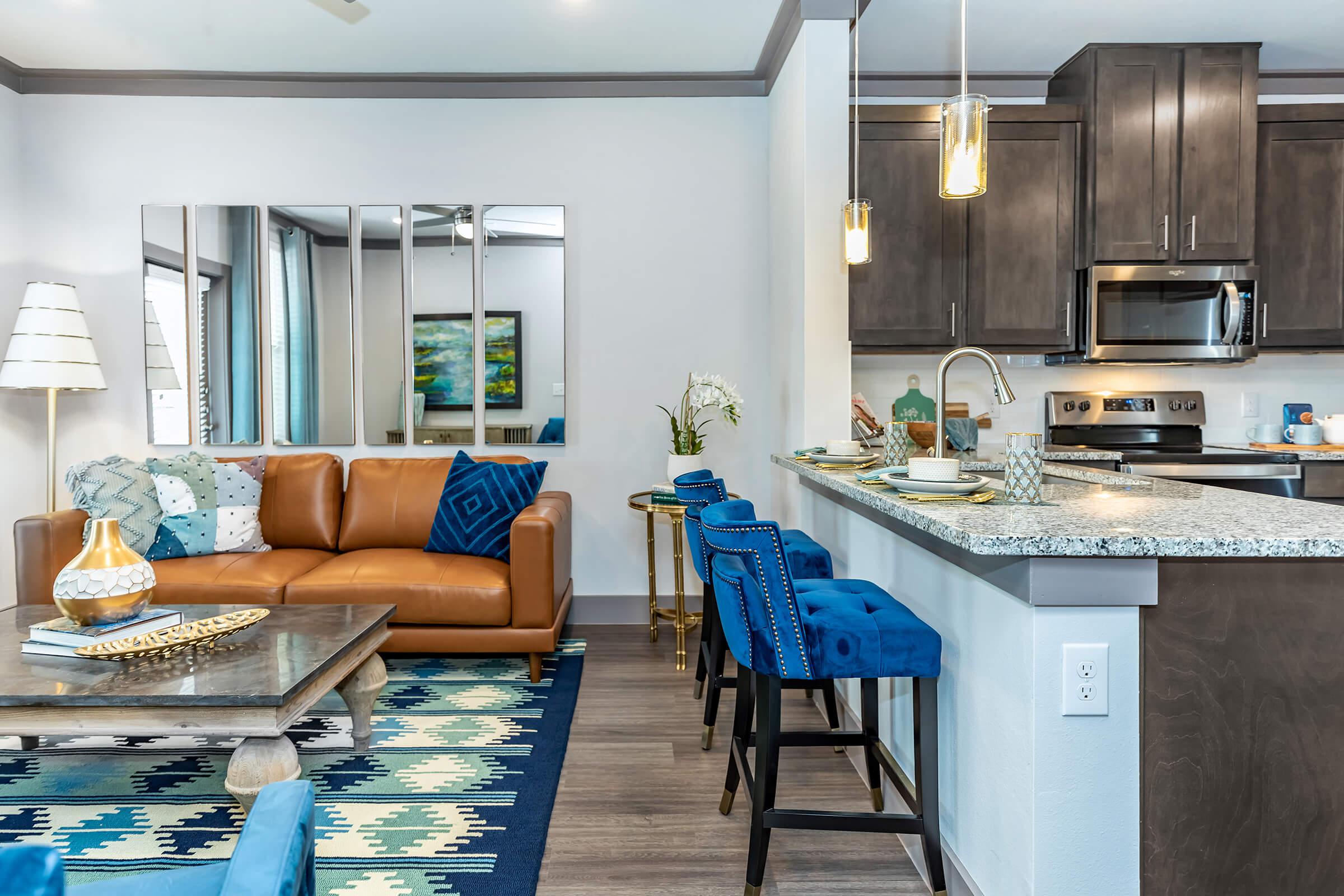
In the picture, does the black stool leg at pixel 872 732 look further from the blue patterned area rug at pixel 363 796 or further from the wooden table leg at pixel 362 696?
the wooden table leg at pixel 362 696

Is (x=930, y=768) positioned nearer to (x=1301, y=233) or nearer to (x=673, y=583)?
(x=673, y=583)

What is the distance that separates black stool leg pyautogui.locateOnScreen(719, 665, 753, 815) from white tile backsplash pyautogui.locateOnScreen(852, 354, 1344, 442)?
230 cm

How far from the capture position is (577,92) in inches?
162

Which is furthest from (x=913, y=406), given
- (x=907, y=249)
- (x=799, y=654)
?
(x=799, y=654)

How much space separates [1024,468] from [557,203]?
3093 millimetres

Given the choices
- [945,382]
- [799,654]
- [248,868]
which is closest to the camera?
[248,868]

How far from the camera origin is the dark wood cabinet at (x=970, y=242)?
356 cm

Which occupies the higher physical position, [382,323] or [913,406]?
[382,323]

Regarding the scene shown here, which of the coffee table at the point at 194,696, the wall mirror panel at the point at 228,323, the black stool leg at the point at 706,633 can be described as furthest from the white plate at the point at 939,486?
the wall mirror panel at the point at 228,323

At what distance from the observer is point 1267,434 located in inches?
153

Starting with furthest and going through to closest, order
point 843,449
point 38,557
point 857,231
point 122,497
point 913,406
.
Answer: point 913,406 → point 122,497 → point 38,557 → point 857,231 → point 843,449

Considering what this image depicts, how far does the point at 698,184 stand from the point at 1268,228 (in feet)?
8.76

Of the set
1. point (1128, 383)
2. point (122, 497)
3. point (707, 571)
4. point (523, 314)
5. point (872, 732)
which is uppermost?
point (523, 314)

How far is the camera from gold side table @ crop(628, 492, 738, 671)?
3452mm
